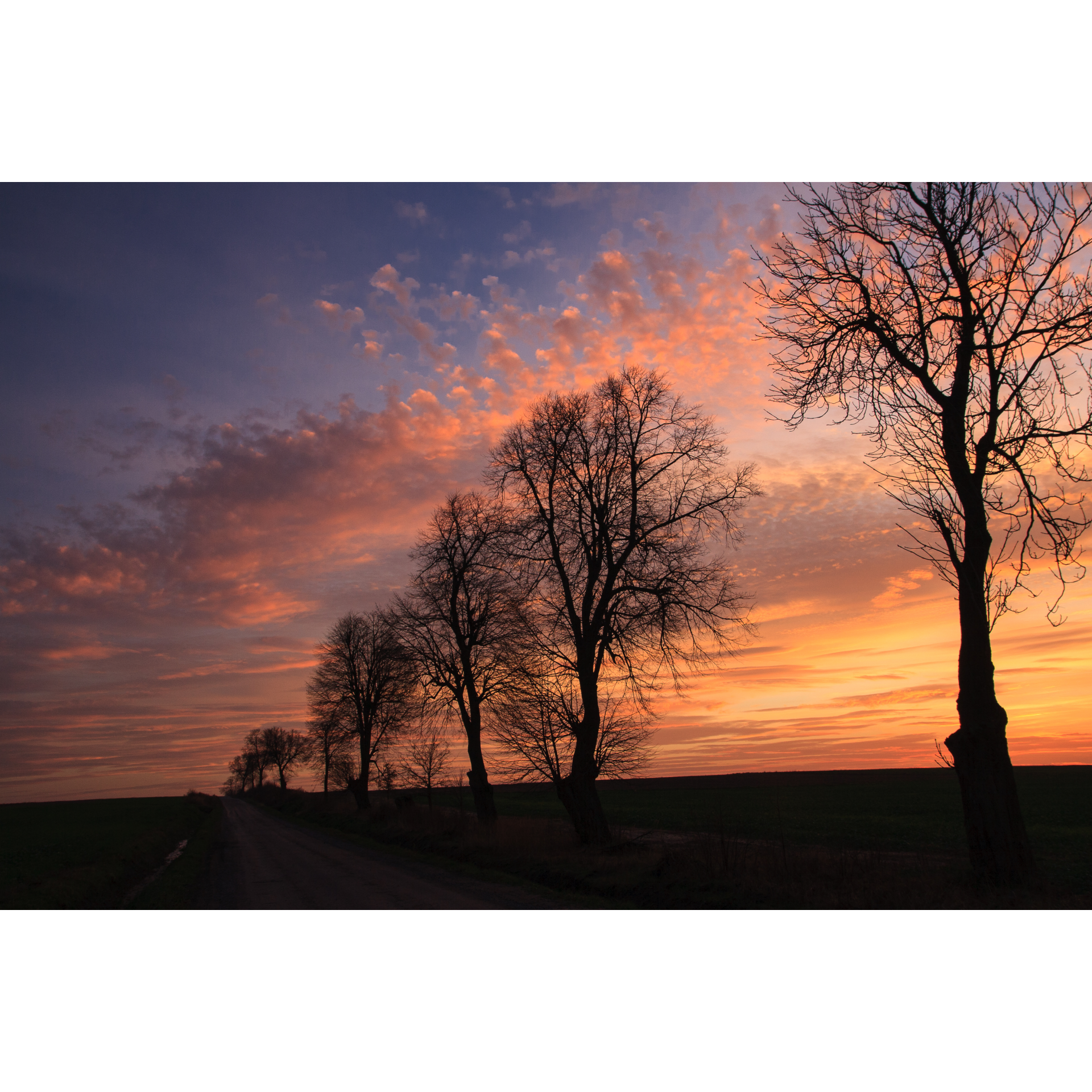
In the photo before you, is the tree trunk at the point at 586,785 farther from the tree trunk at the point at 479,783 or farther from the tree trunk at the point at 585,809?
the tree trunk at the point at 479,783

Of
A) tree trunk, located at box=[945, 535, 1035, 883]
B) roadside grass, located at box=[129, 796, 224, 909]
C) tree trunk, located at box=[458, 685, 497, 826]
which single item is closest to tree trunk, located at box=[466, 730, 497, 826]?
tree trunk, located at box=[458, 685, 497, 826]

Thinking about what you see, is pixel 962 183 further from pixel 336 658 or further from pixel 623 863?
pixel 336 658

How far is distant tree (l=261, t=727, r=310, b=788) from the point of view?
354 feet

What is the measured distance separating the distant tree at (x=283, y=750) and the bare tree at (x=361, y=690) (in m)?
52.8

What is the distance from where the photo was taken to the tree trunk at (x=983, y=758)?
9672 mm

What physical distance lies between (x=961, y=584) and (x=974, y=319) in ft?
13.1

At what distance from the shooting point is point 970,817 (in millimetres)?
10000

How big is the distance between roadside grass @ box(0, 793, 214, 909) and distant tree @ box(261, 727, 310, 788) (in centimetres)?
5375

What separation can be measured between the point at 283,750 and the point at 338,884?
105537 mm

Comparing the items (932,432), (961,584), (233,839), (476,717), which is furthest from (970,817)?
(233,839)

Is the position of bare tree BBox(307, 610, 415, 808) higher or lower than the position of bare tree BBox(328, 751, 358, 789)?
higher

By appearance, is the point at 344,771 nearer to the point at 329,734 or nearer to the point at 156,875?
the point at 329,734

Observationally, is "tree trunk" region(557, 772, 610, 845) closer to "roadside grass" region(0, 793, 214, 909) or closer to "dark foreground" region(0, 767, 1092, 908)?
"dark foreground" region(0, 767, 1092, 908)

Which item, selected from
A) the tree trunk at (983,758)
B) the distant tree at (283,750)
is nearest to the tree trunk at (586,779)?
the tree trunk at (983,758)
